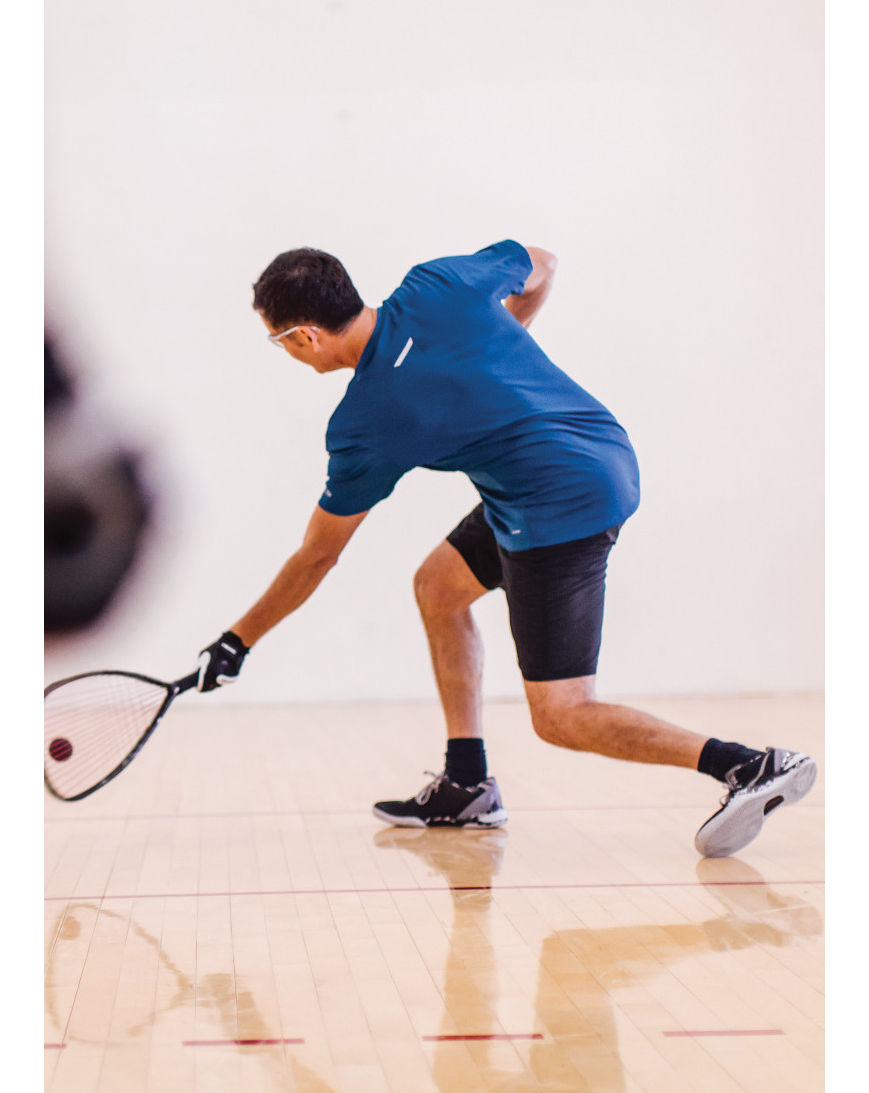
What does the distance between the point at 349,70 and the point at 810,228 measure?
5.75ft

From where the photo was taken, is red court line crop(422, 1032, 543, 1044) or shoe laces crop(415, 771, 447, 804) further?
shoe laces crop(415, 771, 447, 804)

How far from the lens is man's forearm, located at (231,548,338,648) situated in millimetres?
2408

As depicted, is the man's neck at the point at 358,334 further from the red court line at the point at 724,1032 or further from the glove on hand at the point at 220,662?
the red court line at the point at 724,1032

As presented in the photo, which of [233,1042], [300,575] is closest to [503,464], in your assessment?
[300,575]

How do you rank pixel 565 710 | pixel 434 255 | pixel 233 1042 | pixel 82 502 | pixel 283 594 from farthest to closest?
pixel 434 255, pixel 82 502, pixel 283 594, pixel 565 710, pixel 233 1042

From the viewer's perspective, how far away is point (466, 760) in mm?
2713

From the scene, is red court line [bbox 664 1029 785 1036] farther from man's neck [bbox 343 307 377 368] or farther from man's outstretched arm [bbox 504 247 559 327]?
man's outstretched arm [bbox 504 247 559 327]

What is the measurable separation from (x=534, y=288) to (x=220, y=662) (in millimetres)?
941

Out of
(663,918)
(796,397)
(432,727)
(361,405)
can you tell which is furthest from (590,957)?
(796,397)

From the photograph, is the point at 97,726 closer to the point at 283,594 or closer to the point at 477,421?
the point at 283,594

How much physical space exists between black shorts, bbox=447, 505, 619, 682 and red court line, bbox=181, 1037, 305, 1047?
94cm

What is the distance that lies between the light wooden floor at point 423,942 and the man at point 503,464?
223mm

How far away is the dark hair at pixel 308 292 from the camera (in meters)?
2.27

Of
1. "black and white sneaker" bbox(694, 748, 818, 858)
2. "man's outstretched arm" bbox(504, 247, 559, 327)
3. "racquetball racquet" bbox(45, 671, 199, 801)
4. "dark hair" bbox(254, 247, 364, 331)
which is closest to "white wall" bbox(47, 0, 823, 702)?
"racquetball racquet" bbox(45, 671, 199, 801)
